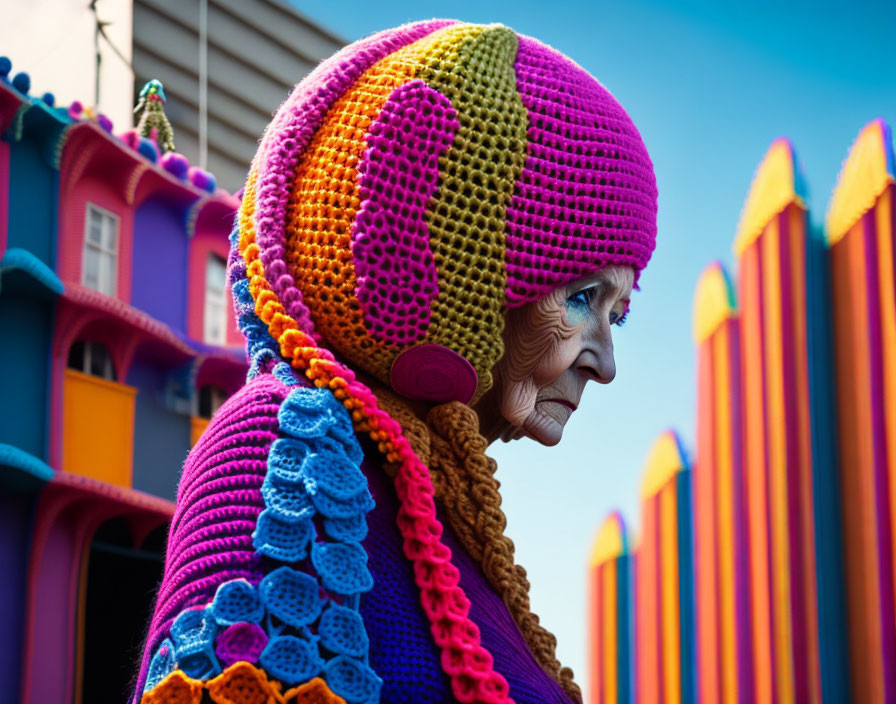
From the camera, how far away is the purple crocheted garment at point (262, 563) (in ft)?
4.05

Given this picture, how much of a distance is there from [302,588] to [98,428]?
4.59 meters

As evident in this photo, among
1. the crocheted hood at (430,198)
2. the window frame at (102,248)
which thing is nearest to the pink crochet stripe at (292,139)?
the crocheted hood at (430,198)

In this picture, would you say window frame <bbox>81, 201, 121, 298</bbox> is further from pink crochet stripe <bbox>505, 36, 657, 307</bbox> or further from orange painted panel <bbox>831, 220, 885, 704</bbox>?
pink crochet stripe <bbox>505, 36, 657, 307</bbox>

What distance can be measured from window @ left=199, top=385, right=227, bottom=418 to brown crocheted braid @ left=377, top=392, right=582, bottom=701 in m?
5.06

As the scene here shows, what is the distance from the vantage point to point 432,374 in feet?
4.78

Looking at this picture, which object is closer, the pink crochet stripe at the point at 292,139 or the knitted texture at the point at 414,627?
the knitted texture at the point at 414,627

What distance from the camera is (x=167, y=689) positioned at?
1161 millimetres

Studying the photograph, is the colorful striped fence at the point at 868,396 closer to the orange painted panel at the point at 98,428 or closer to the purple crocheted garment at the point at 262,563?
the orange painted panel at the point at 98,428

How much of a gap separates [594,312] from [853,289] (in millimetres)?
5214

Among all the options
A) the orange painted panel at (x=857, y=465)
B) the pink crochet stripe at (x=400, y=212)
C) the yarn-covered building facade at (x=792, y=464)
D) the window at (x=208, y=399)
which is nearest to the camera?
the pink crochet stripe at (x=400, y=212)

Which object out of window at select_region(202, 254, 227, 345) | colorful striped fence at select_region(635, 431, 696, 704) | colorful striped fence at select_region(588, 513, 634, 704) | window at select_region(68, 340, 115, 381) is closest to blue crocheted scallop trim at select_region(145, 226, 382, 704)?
window at select_region(68, 340, 115, 381)

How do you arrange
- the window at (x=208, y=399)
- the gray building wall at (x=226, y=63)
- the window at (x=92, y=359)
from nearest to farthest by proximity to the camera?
the window at (x=92, y=359) → the gray building wall at (x=226, y=63) → the window at (x=208, y=399)

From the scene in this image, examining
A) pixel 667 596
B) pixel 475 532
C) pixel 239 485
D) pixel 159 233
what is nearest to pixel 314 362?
pixel 239 485

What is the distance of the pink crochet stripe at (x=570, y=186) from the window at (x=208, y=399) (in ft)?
16.5
